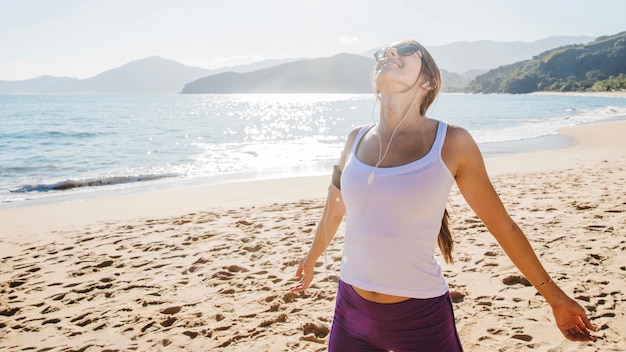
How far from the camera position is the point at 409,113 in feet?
5.66

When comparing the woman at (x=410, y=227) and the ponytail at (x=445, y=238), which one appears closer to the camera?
the woman at (x=410, y=227)

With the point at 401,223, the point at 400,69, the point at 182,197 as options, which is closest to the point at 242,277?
the point at 401,223

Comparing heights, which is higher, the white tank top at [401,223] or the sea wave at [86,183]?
the white tank top at [401,223]

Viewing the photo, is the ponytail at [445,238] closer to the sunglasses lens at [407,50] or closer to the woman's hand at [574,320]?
the woman's hand at [574,320]

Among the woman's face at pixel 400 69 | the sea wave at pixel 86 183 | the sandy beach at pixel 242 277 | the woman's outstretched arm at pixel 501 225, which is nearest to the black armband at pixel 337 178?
the woman's face at pixel 400 69

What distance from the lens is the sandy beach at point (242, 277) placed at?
142 inches

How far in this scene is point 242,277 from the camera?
16.0 ft

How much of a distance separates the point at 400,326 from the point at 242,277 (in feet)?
11.5

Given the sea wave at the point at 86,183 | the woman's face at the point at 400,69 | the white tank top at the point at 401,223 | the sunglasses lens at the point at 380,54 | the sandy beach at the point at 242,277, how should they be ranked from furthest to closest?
the sea wave at the point at 86,183 < the sandy beach at the point at 242,277 < the sunglasses lens at the point at 380,54 < the woman's face at the point at 400,69 < the white tank top at the point at 401,223

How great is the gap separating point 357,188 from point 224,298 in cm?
313

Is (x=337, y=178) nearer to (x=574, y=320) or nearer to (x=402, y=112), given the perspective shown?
(x=402, y=112)

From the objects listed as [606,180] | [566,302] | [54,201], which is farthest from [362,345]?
[54,201]

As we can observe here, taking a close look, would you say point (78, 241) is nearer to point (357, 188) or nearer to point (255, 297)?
point (255, 297)

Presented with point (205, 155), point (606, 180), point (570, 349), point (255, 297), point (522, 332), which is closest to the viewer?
point (570, 349)
